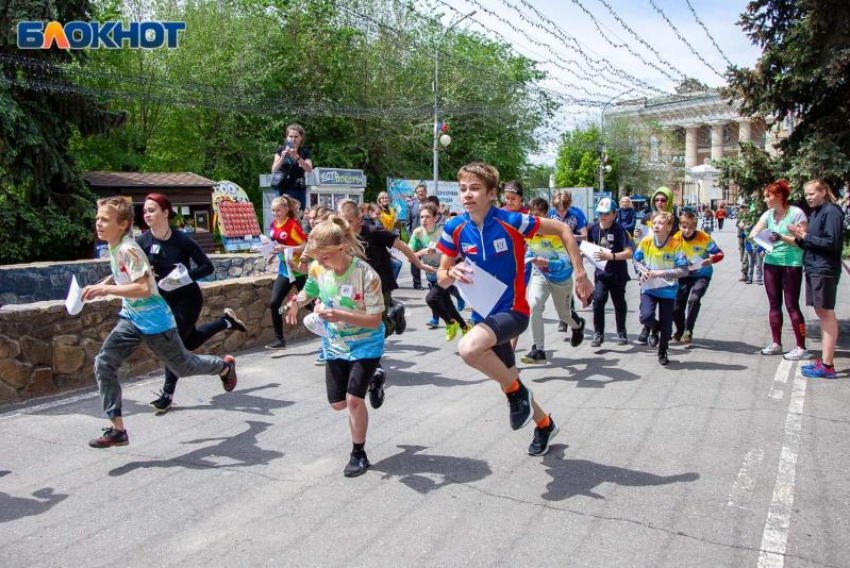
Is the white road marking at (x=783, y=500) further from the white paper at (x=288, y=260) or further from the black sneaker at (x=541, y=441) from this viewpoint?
the white paper at (x=288, y=260)

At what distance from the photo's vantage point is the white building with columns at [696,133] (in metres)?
10.0

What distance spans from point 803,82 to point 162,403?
7.71m

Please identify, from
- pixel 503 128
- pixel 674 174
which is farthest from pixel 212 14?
pixel 674 174

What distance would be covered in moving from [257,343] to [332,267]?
4.79 m

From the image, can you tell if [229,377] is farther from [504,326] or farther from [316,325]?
[504,326]

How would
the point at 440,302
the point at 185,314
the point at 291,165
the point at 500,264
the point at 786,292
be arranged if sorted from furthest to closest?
1. the point at 291,165
2. the point at 440,302
3. the point at 786,292
4. the point at 185,314
5. the point at 500,264

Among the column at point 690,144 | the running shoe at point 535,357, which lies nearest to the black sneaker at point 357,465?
the running shoe at point 535,357

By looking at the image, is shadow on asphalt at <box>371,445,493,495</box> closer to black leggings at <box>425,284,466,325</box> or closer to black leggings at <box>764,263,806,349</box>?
black leggings at <box>425,284,466,325</box>

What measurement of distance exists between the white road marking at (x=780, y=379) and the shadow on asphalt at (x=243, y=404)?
13.6 feet

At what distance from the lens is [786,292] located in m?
7.69

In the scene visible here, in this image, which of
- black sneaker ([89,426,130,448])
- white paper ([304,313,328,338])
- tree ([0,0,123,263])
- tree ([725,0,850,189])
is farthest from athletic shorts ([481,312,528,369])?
tree ([0,0,123,263])

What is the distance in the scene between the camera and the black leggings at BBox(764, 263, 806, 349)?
7570mm

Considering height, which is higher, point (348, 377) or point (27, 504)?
point (348, 377)

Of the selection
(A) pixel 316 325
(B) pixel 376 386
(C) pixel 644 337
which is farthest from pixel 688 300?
(A) pixel 316 325
